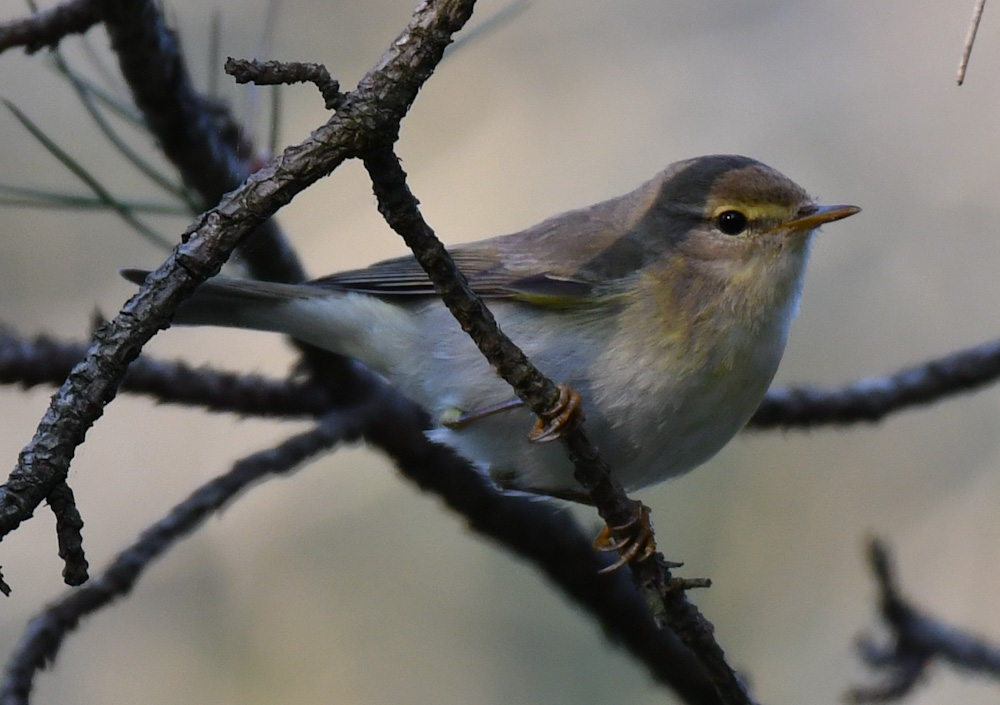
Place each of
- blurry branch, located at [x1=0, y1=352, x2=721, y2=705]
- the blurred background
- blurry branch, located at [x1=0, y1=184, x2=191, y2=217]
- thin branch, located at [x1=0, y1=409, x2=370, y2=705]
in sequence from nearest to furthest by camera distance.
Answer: thin branch, located at [x1=0, y1=409, x2=370, y2=705] → blurry branch, located at [x1=0, y1=184, x2=191, y2=217] → blurry branch, located at [x1=0, y1=352, x2=721, y2=705] → the blurred background

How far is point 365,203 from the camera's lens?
4922 mm

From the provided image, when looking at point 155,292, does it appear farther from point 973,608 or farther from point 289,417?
point 973,608

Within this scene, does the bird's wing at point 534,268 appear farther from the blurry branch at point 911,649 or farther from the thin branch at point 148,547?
the blurry branch at point 911,649

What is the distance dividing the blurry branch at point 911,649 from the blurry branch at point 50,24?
2.65 meters

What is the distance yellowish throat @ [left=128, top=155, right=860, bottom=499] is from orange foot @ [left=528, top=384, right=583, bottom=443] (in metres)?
0.65

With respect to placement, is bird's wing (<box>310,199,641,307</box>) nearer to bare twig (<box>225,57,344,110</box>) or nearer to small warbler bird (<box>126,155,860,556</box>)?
small warbler bird (<box>126,155,860,556</box>)

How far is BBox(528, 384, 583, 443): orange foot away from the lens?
84.4 inches

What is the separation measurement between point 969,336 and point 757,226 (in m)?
2.68

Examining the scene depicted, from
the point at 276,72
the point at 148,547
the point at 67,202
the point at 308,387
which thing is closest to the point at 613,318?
the point at 308,387

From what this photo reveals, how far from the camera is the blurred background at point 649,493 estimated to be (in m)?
4.96

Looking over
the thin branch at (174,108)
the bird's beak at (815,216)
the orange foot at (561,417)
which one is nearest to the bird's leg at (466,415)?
the orange foot at (561,417)

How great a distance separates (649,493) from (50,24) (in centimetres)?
335

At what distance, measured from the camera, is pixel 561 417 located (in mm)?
2186

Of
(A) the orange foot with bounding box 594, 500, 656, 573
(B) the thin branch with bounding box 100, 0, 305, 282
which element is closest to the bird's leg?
(A) the orange foot with bounding box 594, 500, 656, 573
